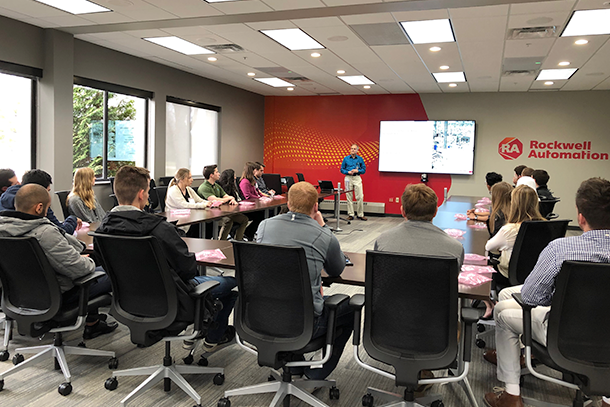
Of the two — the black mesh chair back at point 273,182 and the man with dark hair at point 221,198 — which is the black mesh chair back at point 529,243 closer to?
the man with dark hair at point 221,198

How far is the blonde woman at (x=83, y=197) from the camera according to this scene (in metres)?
4.48

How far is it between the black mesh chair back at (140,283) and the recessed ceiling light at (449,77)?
24.2 feet

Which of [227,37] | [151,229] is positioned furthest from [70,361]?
[227,37]

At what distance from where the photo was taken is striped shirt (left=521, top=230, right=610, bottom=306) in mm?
2119

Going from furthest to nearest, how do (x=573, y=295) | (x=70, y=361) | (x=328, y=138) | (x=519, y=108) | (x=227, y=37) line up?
1. (x=328, y=138)
2. (x=519, y=108)
3. (x=227, y=37)
4. (x=70, y=361)
5. (x=573, y=295)

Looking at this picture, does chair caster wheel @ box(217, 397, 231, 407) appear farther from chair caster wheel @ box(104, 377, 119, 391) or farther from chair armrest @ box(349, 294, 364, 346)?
chair armrest @ box(349, 294, 364, 346)

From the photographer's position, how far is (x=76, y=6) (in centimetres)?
539

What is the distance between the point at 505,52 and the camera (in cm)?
684

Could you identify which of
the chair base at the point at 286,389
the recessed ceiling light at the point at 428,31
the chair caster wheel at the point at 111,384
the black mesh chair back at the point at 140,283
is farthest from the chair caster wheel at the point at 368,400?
the recessed ceiling light at the point at 428,31

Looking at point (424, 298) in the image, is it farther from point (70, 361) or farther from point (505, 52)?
point (505, 52)

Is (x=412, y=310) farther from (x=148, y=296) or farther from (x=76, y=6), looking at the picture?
(x=76, y=6)

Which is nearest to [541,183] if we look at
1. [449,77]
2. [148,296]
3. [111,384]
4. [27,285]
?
[449,77]

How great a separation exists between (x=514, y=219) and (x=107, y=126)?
21.3 feet

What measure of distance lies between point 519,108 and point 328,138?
173 inches
